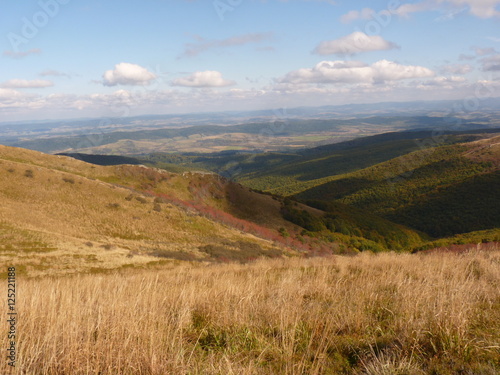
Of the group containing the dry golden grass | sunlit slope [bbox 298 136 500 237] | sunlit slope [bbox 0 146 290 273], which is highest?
the dry golden grass

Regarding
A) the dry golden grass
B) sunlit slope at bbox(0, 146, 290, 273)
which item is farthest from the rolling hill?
the dry golden grass

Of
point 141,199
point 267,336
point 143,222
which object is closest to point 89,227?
point 143,222

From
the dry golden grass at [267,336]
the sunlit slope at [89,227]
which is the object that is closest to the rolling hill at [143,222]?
the sunlit slope at [89,227]

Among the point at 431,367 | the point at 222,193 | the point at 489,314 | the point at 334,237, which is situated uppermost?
the point at 431,367

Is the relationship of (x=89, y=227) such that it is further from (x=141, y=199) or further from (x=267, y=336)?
(x=267, y=336)

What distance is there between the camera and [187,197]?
2025 inches

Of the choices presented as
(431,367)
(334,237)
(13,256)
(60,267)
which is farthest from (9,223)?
(334,237)

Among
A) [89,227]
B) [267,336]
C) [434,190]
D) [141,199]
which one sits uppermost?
[267,336]

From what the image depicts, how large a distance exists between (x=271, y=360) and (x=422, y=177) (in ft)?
376

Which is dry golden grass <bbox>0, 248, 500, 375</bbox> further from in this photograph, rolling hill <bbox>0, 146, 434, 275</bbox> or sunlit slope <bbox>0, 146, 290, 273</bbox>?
sunlit slope <bbox>0, 146, 290, 273</bbox>

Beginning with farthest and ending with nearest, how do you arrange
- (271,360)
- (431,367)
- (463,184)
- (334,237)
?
(463,184), (334,237), (271,360), (431,367)

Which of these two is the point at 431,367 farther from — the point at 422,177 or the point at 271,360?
the point at 422,177

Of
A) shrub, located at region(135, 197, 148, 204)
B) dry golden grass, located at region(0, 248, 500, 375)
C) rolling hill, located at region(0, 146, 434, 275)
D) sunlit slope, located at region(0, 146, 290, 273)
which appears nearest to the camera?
dry golden grass, located at region(0, 248, 500, 375)

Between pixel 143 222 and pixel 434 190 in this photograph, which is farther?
pixel 434 190
